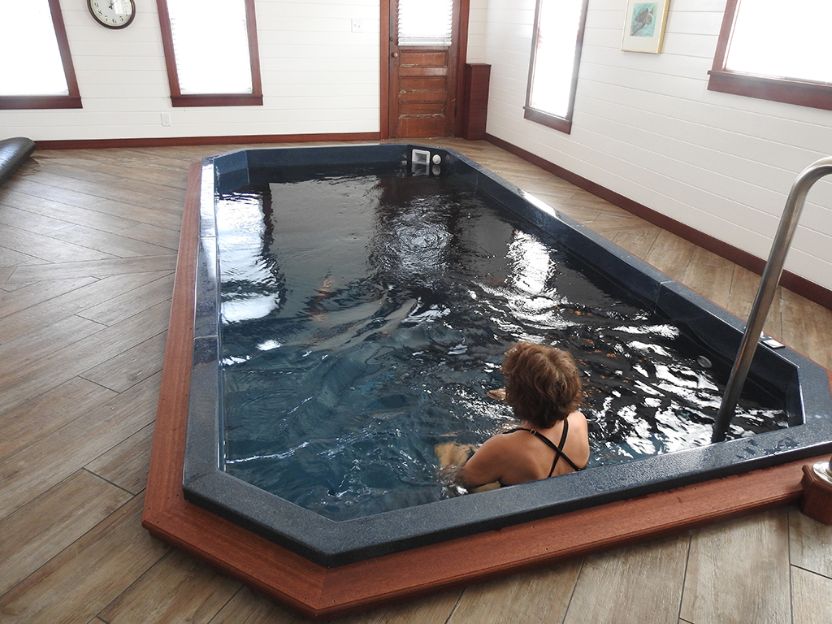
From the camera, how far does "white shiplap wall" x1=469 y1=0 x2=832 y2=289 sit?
3.26 m

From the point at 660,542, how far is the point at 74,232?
3.93m

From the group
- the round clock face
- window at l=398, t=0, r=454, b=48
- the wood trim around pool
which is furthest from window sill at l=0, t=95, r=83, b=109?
the wood trim around pool

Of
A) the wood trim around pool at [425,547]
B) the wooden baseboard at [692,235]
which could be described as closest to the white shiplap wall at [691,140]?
the wooden baseboard at [692,235]

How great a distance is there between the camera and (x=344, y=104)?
23.0ft

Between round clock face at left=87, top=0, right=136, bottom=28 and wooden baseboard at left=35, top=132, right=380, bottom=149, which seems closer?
round clock face at left=87, top=0, right=136, bottom=28

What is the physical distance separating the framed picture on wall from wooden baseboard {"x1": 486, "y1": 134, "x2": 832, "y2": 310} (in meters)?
1.11

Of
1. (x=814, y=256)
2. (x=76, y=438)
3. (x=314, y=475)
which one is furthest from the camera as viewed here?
→ (x=814, y=256)

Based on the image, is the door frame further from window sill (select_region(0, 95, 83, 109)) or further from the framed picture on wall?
window sill (select_region(0, 95, 83, 109))

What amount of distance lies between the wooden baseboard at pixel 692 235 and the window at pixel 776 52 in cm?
92

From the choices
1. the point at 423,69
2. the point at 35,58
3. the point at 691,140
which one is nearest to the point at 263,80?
the point at 423,69

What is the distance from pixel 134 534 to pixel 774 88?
379 centimetres

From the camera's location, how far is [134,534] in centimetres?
160

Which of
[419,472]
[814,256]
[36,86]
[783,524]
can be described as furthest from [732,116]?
[36,86]

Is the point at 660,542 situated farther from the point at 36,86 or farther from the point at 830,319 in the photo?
the point at 36,86
